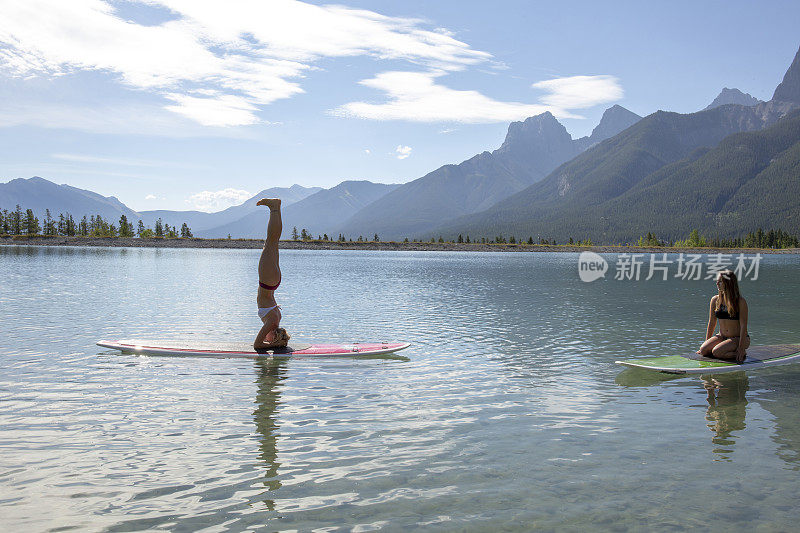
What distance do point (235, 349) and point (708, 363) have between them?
1486cm

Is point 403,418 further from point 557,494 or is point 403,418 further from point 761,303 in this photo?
point 761,303

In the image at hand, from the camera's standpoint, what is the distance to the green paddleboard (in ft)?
51.8

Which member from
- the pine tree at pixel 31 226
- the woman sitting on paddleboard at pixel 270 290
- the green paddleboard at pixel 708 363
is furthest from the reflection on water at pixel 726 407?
the pine tree at pixel 31 226

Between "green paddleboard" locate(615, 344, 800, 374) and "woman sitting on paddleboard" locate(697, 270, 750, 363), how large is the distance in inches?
11.3

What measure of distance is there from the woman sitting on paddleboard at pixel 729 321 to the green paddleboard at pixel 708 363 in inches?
11.3

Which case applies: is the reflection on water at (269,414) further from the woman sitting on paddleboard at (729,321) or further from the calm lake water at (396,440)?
the woman sitting on paddleboard at (729,321)

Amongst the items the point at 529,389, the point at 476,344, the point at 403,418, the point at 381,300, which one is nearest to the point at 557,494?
the point at 403,418

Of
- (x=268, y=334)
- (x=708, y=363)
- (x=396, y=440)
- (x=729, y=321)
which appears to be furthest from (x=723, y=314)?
(x=268, y=334)

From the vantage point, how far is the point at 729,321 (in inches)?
652

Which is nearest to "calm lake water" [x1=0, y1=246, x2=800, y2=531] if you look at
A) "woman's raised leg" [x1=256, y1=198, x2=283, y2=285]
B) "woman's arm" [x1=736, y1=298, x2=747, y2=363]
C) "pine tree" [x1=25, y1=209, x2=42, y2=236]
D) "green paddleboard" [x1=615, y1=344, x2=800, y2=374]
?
"green paddleboard" [x1=615, y1=344, x2=800, y2=374]

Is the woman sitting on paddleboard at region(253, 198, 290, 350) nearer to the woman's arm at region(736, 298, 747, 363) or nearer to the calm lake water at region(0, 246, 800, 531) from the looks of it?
the calm lake water at region(0, 246, 800, 531)

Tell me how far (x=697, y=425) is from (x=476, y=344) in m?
10.9

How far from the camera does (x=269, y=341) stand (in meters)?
18.7

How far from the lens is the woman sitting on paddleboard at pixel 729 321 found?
16062 mm
